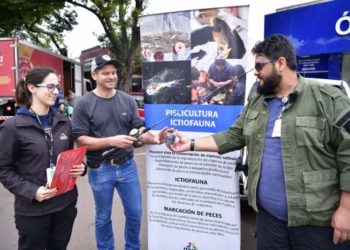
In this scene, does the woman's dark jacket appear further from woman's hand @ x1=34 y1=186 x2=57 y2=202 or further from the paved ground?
the paved ground

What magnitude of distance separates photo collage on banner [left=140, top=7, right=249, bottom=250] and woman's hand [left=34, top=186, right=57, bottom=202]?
111 cm

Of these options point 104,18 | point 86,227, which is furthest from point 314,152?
point 104,18

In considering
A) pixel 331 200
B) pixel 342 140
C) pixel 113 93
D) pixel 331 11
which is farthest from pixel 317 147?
pixel 331 11

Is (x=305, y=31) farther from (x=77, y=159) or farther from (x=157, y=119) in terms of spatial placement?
(x=77, y=159)

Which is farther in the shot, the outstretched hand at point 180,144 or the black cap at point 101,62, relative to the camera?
the black cap at point 101,62

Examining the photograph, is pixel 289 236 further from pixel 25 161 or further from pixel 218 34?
pixel 25 161

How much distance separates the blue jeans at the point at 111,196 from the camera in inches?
118

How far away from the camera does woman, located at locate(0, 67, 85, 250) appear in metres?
2.23

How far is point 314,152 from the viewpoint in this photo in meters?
1.92

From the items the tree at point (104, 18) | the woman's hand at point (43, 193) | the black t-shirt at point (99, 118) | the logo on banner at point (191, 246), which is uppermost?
the tree at point (104, 18)

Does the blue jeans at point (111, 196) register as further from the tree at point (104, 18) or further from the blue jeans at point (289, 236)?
the tree at point (104, 18)

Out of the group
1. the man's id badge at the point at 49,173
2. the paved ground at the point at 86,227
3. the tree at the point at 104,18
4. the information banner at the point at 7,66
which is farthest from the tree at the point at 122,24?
the man's id badge at the point at 49,173

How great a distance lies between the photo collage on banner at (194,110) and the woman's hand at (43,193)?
3.63 feet

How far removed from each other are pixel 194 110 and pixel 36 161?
135cm
